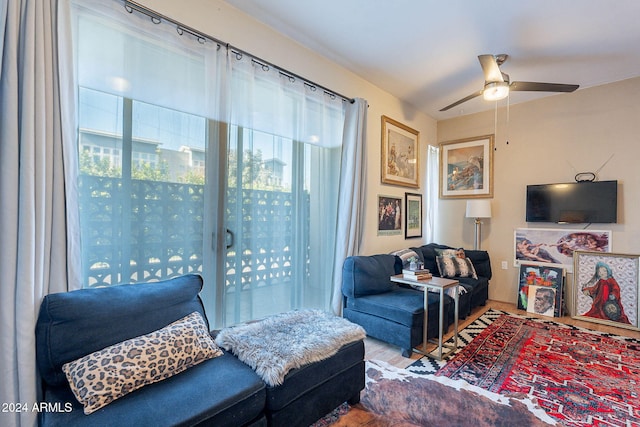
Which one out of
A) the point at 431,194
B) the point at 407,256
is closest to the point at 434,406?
the point at 407,256

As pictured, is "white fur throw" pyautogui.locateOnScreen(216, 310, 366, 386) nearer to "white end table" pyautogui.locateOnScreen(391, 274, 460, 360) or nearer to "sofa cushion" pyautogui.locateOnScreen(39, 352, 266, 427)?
"sofa cushion" pyautogui.locateOnScreen(39, 352, 266, 427)

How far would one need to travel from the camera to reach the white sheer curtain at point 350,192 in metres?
3.18

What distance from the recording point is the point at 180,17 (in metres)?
2.07

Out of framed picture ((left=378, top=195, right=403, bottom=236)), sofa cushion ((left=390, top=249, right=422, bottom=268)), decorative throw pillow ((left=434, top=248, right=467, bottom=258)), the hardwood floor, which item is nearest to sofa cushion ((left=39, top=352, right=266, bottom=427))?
the hardwood floor

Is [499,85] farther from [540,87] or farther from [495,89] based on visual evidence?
[540,87]

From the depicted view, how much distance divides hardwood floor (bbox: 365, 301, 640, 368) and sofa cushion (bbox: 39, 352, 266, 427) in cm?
154

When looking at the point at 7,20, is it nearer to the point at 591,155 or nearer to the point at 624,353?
the point at 624,353

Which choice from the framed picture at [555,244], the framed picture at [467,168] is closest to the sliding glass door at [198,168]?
the framed picture at [467,168]

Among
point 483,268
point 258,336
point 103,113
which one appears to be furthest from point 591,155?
point 103,113

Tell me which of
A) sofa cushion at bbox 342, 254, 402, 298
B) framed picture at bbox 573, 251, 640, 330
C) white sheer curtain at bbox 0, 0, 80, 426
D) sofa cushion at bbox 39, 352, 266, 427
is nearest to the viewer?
sofa cushion at bbox 39, 352, 266, 427

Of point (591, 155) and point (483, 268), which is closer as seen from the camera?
point (591, 155)

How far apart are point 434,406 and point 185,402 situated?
1604mm

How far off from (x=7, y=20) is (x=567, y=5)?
11.9 feet

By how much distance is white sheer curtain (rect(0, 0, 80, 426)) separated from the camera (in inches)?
53.4
